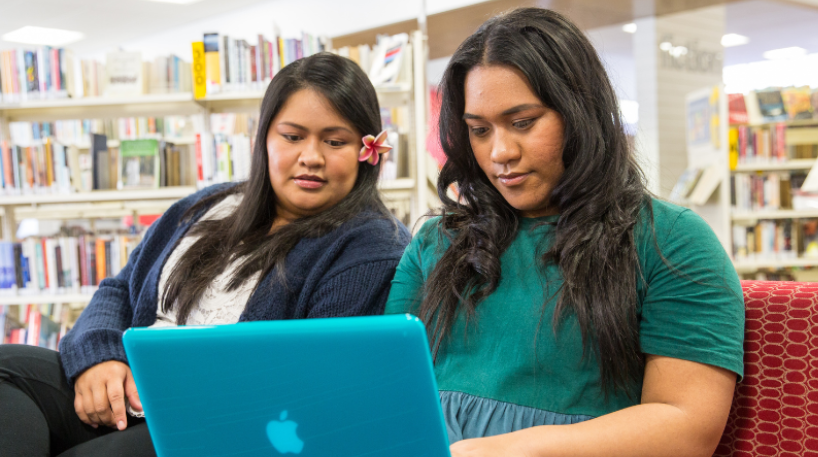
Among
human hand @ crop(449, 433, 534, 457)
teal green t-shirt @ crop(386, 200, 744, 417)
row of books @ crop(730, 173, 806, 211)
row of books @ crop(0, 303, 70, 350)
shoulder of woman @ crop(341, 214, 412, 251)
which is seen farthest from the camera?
row of books @ crop(730, 173, 806, 211)

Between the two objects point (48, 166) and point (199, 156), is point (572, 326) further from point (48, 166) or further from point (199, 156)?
point (48, 166)

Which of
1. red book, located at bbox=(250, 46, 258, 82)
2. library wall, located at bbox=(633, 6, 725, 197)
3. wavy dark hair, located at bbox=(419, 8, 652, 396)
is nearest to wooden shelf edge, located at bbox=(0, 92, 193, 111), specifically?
red book, located at bbox=(250, 46, 258, 82)

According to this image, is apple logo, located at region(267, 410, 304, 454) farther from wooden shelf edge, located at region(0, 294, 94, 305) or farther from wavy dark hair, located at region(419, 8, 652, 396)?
wooden shelf edge, located at region(0, 294, 94, 305)

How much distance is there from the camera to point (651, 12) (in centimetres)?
523

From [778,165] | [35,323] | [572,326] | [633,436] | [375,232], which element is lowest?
[35,323]

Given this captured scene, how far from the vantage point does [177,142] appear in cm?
295

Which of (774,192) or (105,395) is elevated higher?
(774,192)

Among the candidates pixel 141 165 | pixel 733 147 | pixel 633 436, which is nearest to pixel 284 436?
pixel 633 436

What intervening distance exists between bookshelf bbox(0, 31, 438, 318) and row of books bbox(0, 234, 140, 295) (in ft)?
0.15

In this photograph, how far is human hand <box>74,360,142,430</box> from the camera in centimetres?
115

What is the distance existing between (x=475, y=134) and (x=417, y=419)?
60cm

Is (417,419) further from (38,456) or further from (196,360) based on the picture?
(38,456)

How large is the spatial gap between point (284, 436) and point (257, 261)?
0.80 metres

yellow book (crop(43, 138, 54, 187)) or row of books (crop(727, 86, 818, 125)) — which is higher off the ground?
row of books (crop(727, 86, 818, 125))
